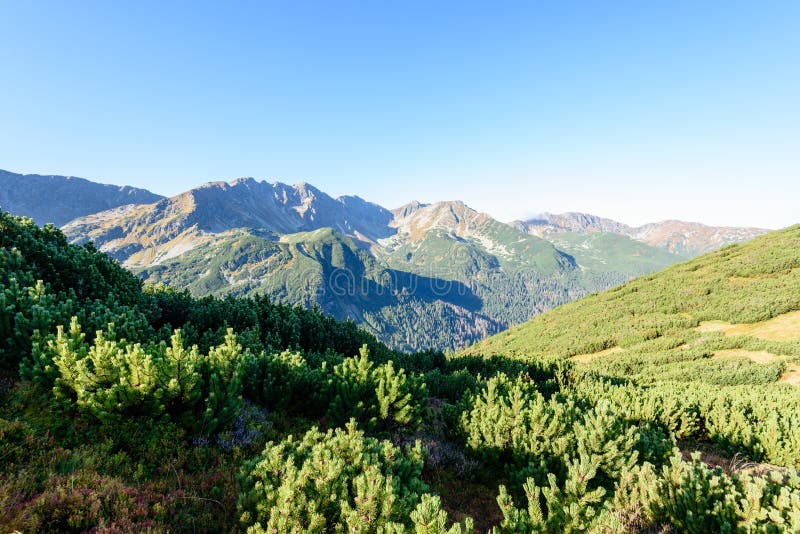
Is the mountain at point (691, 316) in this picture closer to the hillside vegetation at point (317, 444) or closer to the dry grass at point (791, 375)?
the dry grass at point (791, 375)

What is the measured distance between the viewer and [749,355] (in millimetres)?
21156

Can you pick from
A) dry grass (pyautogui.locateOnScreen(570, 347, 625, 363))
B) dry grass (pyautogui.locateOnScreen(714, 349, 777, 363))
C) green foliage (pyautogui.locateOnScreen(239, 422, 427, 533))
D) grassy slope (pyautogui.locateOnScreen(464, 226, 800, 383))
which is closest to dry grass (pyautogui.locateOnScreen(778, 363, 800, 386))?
grassy slope (pyautogui.locateOnScreen(464, 226, 800, 383))

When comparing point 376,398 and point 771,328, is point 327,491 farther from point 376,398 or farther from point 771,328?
point 771,328

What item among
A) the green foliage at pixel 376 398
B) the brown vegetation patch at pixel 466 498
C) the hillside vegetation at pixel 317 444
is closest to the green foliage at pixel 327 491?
the hillside vegetation at pixel 317 444

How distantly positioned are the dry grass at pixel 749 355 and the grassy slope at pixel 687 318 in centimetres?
24

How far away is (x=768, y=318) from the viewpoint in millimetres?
25250

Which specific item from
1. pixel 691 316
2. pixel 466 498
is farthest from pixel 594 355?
pixel 466 498

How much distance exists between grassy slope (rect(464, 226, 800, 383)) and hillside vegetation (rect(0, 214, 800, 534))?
10.0m

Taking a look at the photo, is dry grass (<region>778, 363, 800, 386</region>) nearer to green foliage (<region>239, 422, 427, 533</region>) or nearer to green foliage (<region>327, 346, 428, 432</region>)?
green foliage (<region>327, 346, 428, 432</region>)

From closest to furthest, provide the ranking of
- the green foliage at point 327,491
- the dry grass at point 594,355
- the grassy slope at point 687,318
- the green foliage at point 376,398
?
1. the green foliage at point 327,491
2. the green foliage at point 376,398
3. the grassy slope at point 687,318
4. the dry grass at point 594,355

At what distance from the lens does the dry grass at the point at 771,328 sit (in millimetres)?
22516

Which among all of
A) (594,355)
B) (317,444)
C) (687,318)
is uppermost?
(687,318)

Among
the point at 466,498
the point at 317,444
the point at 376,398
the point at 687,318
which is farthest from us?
the point at 687,318

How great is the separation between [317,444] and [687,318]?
35.8 meters
